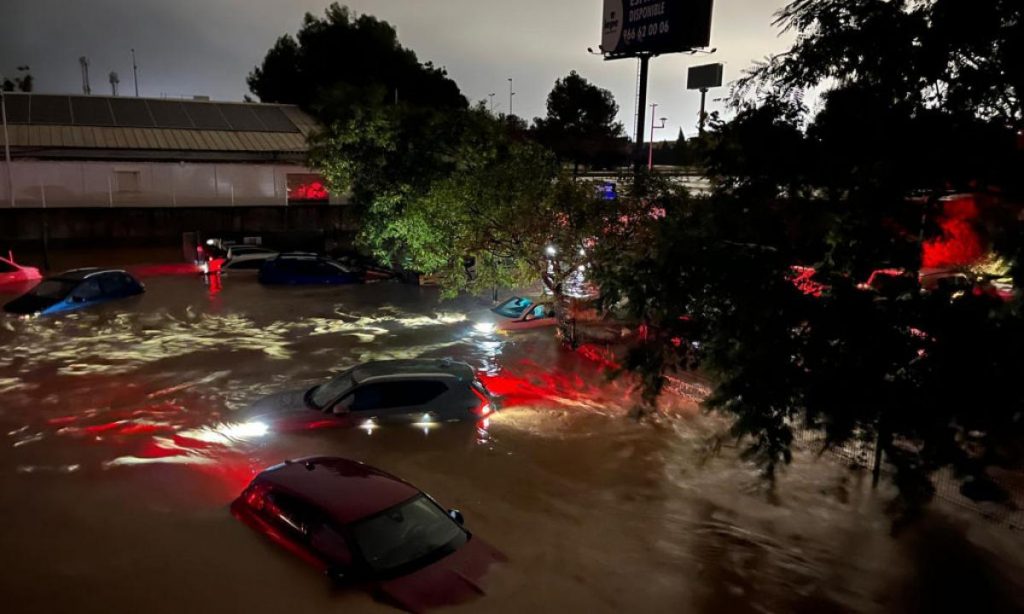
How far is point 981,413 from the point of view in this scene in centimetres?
546

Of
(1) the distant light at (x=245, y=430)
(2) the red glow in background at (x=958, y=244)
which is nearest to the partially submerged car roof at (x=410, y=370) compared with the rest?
(1) the distant light at (x=245, y=430)

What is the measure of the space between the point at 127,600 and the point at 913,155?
848 centimetres

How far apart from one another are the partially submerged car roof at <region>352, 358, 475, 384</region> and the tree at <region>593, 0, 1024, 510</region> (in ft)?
16.1

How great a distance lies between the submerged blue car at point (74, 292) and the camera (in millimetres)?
18750

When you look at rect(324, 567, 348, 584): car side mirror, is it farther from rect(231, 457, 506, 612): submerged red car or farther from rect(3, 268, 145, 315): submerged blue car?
rect(3, 268, 145, 315): submerged blue car

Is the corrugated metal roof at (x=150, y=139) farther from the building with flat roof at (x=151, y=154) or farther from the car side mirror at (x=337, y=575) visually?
the car side mirror at (x=337, y=575)

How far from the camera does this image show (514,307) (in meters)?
21.0

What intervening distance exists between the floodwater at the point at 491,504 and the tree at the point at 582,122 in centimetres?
4529

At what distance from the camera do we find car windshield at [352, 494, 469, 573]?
6.64 meters

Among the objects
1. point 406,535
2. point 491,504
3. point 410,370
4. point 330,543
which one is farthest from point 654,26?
point 330,543

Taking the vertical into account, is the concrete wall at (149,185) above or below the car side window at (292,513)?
above

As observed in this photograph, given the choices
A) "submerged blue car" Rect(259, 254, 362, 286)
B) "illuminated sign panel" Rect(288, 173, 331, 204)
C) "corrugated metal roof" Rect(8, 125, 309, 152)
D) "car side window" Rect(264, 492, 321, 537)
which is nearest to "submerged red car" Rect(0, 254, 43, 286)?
"submerged blue car" Rect(259, 254, 362, 286)

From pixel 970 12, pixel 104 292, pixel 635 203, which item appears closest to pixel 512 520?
pixel 970 12

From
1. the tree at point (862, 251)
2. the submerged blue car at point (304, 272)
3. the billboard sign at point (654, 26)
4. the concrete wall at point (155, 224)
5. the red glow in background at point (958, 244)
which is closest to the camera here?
the tree at point (862, 251)
